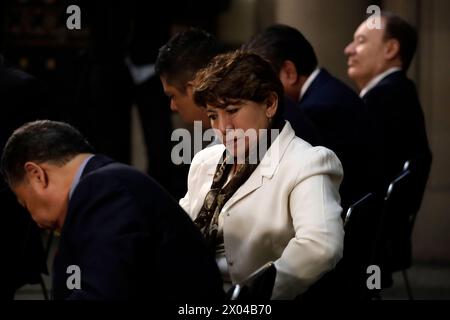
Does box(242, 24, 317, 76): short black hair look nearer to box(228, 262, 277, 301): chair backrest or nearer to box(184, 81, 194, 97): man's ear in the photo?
box(184, 81, 194, 97): man's ear

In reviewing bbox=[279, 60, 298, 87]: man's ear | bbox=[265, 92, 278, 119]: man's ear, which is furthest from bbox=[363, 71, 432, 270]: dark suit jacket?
bbox=[265, 92, 278, 119]: man's ear

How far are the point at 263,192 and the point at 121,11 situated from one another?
4613 millimetres

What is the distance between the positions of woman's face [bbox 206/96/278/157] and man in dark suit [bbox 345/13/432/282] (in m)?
1.02

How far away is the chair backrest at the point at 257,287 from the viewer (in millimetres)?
2701

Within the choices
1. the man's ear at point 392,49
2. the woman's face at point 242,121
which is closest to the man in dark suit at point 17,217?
the woman's face at point 242,121

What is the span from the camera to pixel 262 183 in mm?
3418

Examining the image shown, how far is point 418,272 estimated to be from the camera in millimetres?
6918

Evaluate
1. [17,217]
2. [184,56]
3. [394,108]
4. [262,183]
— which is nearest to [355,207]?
[262,183]

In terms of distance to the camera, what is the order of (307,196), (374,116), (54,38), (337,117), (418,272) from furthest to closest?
(54,38) → (418,272) → (374,116) → (337,117) → (307,196)

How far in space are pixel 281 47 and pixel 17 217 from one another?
1383mm

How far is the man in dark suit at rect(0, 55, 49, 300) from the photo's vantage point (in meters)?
4.54

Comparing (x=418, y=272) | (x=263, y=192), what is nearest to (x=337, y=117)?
(x=263, y=192)

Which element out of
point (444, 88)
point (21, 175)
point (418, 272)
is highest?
point (21, 175)
